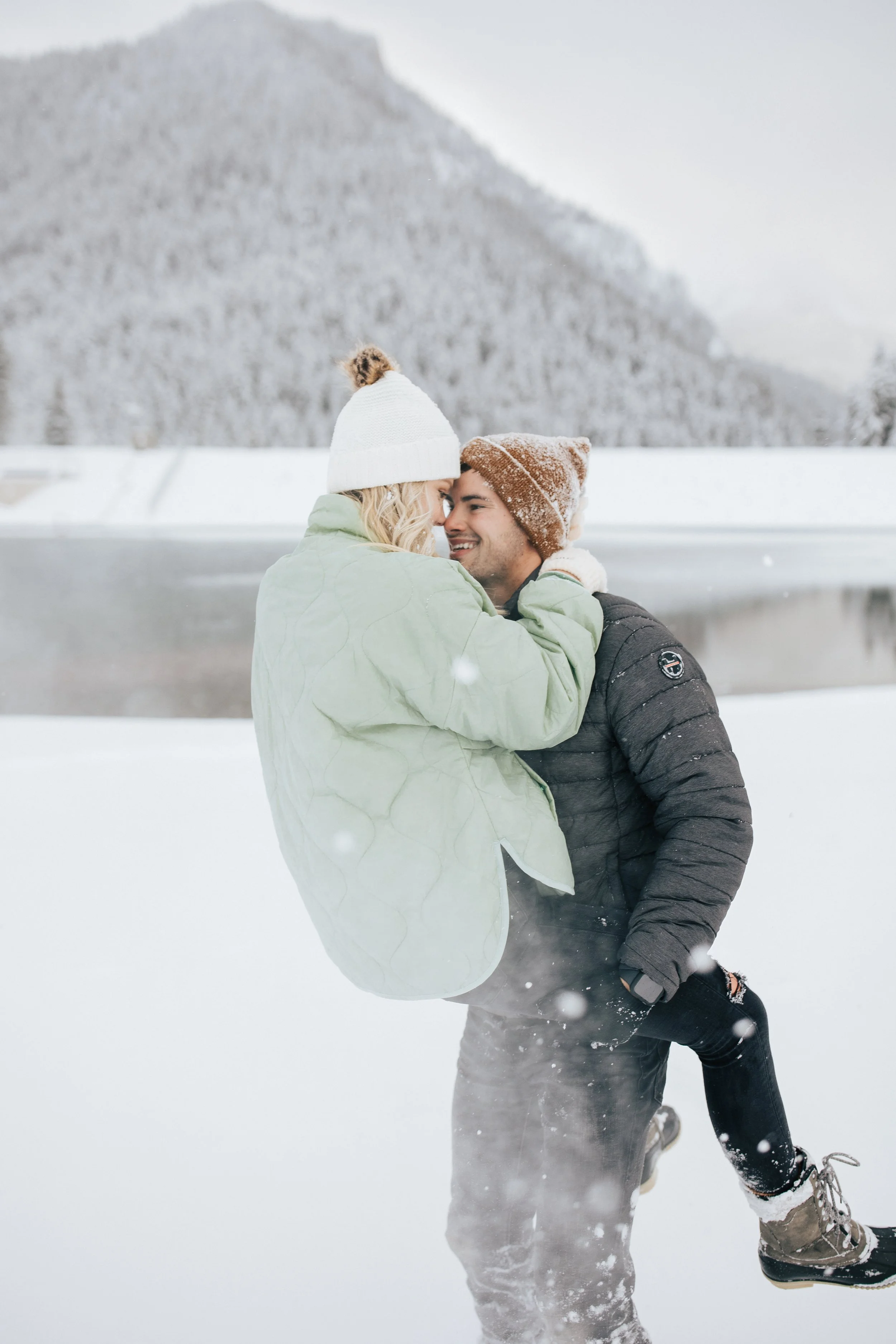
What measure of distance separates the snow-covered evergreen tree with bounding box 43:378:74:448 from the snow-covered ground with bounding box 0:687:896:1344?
30426 mm

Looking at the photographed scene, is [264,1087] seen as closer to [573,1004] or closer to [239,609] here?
[573,1004]

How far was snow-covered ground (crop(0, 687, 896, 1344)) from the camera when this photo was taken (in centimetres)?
140

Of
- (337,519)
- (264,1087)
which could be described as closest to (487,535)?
(337,519)

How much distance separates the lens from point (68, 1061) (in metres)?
1.90

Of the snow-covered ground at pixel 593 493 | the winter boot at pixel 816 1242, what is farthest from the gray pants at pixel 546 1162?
the snow-covered ground at pixel 593 493

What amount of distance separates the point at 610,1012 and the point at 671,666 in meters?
0.52

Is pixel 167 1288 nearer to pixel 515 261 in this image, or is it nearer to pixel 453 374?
pixel 453 374

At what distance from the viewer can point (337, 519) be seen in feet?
3.47

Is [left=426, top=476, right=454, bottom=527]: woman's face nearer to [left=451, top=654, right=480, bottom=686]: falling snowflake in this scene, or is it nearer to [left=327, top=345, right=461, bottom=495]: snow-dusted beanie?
[left=327, top=345, right=461, bottom=495]: snow-dusted beanie

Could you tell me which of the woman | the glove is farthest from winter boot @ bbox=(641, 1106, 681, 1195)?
the glove

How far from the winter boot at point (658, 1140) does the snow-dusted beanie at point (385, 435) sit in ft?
4.45

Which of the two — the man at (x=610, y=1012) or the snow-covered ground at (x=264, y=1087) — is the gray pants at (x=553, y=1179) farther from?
the snow-covered ground at (x=264, y=1087)

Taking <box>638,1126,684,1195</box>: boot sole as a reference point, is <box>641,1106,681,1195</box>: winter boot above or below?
above

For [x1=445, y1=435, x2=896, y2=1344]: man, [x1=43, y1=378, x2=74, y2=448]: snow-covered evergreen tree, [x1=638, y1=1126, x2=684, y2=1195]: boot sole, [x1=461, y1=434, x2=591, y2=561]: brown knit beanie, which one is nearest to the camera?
[x1=445, y1=435, x2=896, y2=1344]: man
